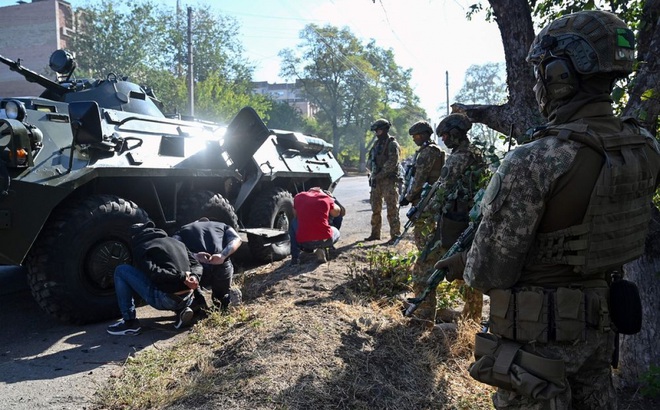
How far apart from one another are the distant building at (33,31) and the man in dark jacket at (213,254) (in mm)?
37625

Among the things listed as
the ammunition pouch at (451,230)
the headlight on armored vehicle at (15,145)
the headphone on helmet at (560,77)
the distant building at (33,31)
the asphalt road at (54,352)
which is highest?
the distant building at (33,31)

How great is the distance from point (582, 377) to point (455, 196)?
7.58 ft

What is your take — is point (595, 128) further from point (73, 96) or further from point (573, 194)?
point (73, 96)

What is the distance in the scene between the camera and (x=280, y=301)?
5.23 meters

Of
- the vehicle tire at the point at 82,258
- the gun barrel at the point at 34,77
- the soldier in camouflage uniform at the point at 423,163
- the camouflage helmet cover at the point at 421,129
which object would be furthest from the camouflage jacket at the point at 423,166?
the gun barrel at the point at 34,77

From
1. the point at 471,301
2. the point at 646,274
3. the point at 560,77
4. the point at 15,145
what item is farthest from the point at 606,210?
the point at 15,145

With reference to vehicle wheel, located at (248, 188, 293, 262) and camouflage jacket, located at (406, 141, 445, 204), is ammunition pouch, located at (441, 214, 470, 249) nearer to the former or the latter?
camouflage jacket, located at (406, 141, 445, 204)

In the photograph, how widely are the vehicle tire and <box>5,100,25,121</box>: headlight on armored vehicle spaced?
2.67 ft

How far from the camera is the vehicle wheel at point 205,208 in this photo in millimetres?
6422

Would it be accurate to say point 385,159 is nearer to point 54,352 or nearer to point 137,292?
point 137,292

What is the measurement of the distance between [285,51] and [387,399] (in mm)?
44093

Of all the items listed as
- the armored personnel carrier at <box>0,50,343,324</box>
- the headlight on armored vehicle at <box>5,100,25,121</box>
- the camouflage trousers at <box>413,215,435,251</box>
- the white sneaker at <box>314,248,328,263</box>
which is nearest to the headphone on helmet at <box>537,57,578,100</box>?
the camouflage trousers at <box>413,215,435,251</box>

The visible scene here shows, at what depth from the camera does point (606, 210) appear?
2070mm

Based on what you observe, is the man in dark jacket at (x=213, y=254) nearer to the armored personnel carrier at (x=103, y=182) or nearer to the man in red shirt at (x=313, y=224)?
the armored personnel carrier at (x=103, y=182)
